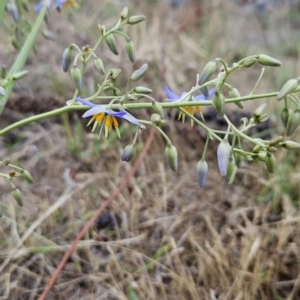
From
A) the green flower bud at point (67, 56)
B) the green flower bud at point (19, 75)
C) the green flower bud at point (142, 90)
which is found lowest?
the green flower bud at point (142, 90)

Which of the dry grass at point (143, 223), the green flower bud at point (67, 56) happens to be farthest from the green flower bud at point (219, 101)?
the dry grass at point (143, 223)

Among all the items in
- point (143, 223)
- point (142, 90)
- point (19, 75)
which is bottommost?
point (143, 223)

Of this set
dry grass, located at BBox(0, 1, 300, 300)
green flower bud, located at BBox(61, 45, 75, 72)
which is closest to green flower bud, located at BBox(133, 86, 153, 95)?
green flower bud, located at BBox(61, 45, 75, 72)

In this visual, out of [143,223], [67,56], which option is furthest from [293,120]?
[143,223]

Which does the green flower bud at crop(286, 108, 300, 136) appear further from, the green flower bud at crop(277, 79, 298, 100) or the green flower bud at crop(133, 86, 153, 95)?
the green flower bud at crop(133, 86, 153, 95)

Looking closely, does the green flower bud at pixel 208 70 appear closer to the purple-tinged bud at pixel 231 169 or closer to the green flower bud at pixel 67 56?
the purple-tinged bud at pixel 231 169

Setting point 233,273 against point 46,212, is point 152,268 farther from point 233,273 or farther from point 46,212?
point 46,212

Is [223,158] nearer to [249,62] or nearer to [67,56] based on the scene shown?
[249,62]

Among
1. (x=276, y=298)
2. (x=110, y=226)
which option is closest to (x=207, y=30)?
(x=110, y=226)
